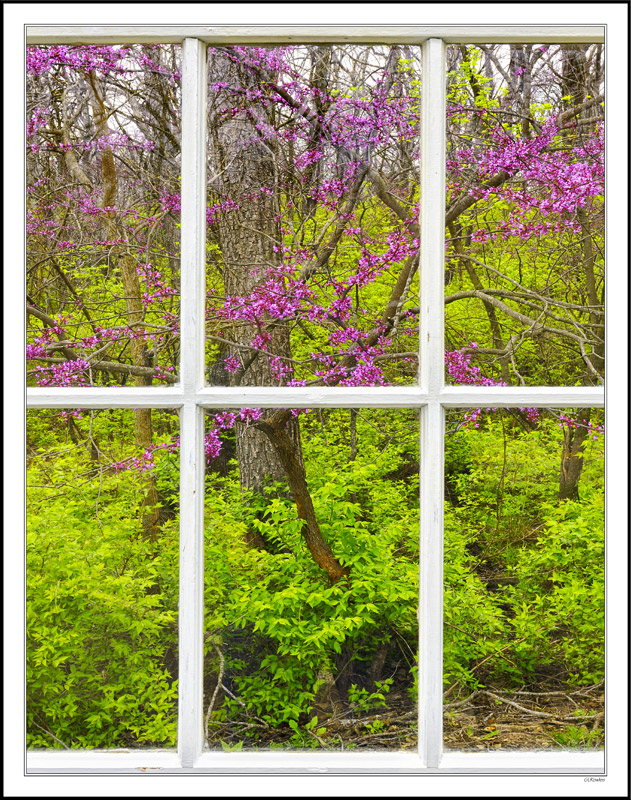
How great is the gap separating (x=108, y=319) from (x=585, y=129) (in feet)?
3.00

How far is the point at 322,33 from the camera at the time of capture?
81cm

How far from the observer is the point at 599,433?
0.94 metres

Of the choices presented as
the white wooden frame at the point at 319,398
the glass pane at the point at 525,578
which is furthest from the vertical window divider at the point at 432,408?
the glass pane at the point at 525,578

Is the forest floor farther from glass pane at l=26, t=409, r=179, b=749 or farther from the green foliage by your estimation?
glass pane at l=26, t=409, r=179, b=749

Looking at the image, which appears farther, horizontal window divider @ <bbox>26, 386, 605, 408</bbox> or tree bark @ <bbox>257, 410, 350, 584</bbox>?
tree bark @ <bbox>257, 410, 350, 584</bbox>

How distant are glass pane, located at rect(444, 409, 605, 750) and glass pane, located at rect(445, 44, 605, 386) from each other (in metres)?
0.11

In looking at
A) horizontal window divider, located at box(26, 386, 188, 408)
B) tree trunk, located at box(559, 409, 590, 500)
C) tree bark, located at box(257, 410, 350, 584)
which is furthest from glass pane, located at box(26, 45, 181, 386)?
tree trunk, located at box(559, 409, 590, 500)

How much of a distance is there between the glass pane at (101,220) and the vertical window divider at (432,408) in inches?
16.7

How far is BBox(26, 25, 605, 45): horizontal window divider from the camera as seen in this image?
798 mm

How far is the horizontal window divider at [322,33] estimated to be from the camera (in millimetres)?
798

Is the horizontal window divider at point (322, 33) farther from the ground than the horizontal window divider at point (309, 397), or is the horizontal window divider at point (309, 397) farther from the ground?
the horizontal window divider at point (322, 33)

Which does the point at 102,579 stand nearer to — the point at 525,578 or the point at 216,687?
the point at 216,687

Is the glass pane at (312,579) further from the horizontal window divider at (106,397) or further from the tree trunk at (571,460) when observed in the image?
the tree trunk at (571,460)

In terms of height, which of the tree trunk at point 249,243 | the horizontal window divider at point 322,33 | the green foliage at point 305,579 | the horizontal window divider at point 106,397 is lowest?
the green foliage at point 305,579
